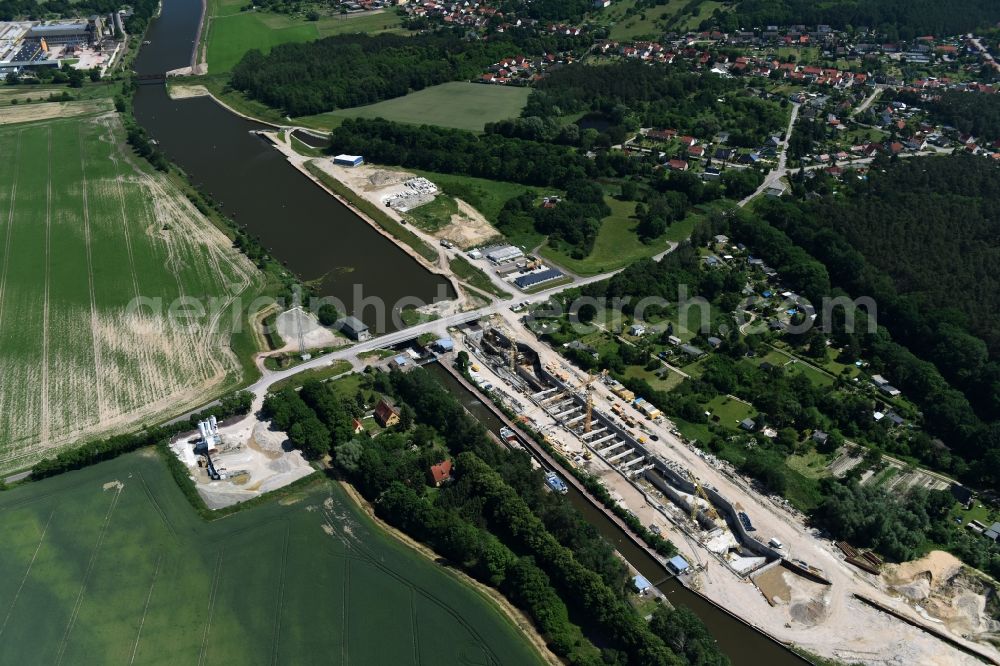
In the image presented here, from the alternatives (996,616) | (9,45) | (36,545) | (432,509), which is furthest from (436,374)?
(9,45)

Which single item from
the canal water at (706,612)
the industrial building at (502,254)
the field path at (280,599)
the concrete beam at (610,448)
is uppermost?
the industrial building at (502,254)

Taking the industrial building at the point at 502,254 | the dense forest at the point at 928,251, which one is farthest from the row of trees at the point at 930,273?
the industrial building at the point at 502,254

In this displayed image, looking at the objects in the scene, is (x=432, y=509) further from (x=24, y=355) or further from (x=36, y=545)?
(x=24, y=355)

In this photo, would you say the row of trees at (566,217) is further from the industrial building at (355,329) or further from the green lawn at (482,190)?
the industrial building at (355,329)

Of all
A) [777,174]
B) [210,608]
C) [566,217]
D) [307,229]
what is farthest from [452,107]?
[210,608]

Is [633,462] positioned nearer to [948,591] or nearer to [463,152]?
[948,591]

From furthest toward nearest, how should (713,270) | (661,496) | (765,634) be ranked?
(713,270), (661,496), (765,634)

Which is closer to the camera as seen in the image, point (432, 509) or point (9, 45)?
point (432, 509)
